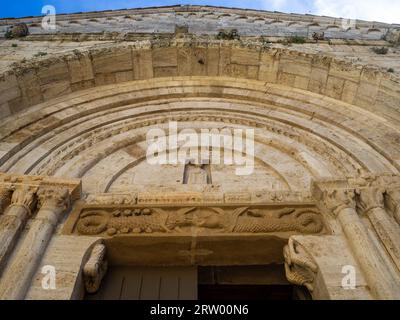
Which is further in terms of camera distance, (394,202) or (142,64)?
(142,64)

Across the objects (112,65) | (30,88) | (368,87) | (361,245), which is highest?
(112,65)

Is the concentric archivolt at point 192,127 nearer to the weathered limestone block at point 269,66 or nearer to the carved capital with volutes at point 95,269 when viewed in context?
the weathered limestone block at point 269,66

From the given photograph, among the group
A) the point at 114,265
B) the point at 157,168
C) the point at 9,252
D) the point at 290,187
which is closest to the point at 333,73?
the point at 290,187

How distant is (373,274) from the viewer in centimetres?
371

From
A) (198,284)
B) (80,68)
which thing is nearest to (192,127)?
(80,68)

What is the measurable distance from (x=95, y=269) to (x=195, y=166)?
2755mm

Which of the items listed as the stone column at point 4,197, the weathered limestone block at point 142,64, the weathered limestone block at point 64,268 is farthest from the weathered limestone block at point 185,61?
the weathered limestone block at point 64,268

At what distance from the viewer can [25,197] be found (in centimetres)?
460

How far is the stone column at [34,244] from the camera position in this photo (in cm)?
353

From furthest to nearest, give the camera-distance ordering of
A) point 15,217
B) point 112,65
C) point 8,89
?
point 112,65 < point 8,89 < point 15,217

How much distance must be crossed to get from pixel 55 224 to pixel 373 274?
315 cm

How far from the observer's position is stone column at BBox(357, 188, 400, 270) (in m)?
4.04

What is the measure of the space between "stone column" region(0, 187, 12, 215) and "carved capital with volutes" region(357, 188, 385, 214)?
12.7ft

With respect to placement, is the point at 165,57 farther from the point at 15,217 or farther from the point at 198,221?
the point at 15,217
